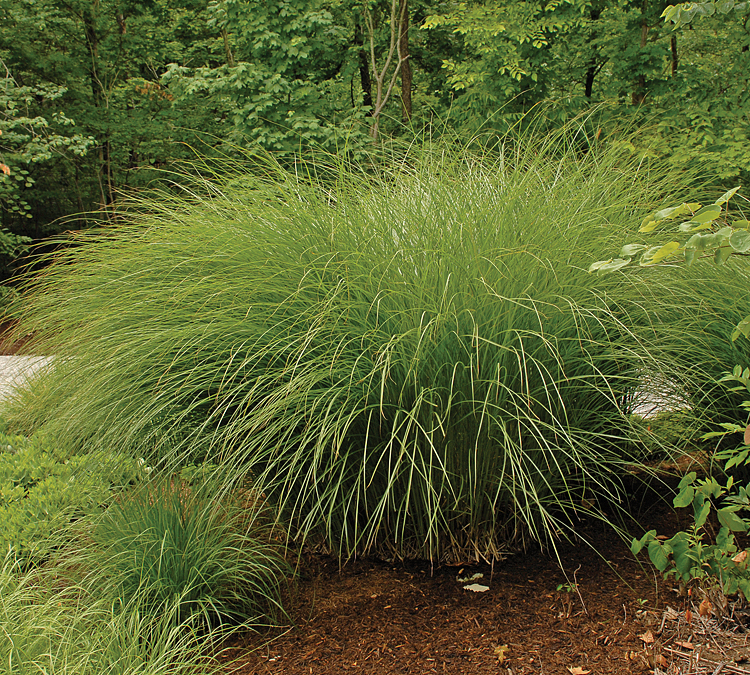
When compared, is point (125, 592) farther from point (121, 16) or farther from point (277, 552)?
point (121, 16)

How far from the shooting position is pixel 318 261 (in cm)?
242

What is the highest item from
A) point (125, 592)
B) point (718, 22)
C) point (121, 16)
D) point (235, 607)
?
point (121, 16)

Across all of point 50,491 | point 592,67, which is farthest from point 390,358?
point 592,67

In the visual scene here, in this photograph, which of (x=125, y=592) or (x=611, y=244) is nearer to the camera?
(x=125, y=592)

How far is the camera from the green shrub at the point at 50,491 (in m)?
2.48

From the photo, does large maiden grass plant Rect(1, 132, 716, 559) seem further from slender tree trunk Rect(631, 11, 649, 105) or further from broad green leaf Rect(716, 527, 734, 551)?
slender tree trunk Rect(631, 11, 649, 105)

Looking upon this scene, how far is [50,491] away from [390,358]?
1729 mm

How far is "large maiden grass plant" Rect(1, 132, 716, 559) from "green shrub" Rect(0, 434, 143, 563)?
14 cm

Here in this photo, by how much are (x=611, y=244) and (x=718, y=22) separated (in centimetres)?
769

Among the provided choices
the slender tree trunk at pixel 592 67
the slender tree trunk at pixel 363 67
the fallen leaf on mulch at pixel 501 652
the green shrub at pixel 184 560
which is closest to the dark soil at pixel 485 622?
the fallen leaf on mulch at pixel 501 652

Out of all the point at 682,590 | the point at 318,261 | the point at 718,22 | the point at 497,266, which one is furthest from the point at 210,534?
the point at 718,22

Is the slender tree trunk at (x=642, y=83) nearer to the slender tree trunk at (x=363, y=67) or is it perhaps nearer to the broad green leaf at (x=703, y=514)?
the slender tree trunk at (x=363, y=67)

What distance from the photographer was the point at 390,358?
6.80 ft

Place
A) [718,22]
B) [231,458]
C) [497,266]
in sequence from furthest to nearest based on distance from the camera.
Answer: [718,22] < [497,266] < [231,458]
